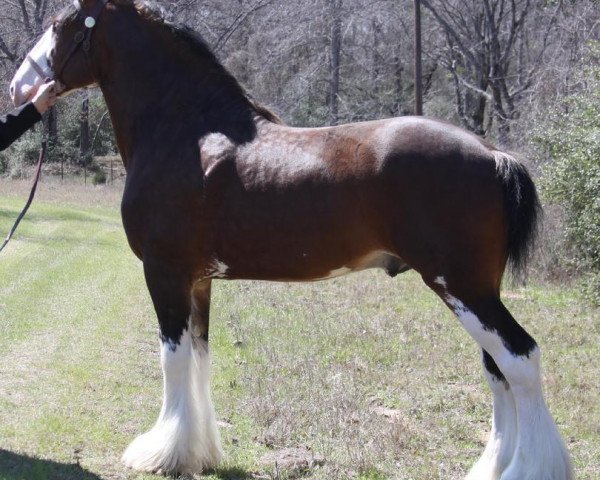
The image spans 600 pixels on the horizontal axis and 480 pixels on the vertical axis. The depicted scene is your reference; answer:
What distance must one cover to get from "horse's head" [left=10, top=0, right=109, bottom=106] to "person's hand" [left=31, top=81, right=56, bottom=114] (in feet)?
0.21

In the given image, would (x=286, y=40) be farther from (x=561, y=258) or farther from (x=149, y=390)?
(x=149, y=390)

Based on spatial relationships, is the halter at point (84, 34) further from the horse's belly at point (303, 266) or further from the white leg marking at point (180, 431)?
the white leg marking at point (180, 431)

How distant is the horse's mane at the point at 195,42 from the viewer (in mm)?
4996

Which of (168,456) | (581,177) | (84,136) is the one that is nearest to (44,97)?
(168,456)

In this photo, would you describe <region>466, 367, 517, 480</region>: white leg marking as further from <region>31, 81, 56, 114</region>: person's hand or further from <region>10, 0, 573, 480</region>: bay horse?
<region>31, 81, 56, 114</region>: person's hand

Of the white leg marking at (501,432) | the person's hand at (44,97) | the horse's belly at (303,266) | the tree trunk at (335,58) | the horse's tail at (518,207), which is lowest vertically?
the tree trunk at (335,58)

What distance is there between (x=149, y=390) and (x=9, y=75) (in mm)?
35631

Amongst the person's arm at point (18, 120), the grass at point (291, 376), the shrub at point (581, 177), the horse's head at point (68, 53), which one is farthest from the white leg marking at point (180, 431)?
the shrub at point (581, 177)

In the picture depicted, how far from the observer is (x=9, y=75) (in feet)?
126

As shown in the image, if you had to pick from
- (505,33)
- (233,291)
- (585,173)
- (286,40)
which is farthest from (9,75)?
(585,173)

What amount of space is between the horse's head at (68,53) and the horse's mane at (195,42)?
25 cm

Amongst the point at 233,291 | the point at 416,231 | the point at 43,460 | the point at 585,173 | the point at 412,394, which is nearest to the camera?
the point at 416,231

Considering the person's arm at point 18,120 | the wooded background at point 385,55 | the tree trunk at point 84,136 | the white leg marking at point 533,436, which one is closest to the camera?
the white leg marking at point 533,436

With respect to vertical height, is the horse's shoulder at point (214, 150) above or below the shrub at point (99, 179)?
above
